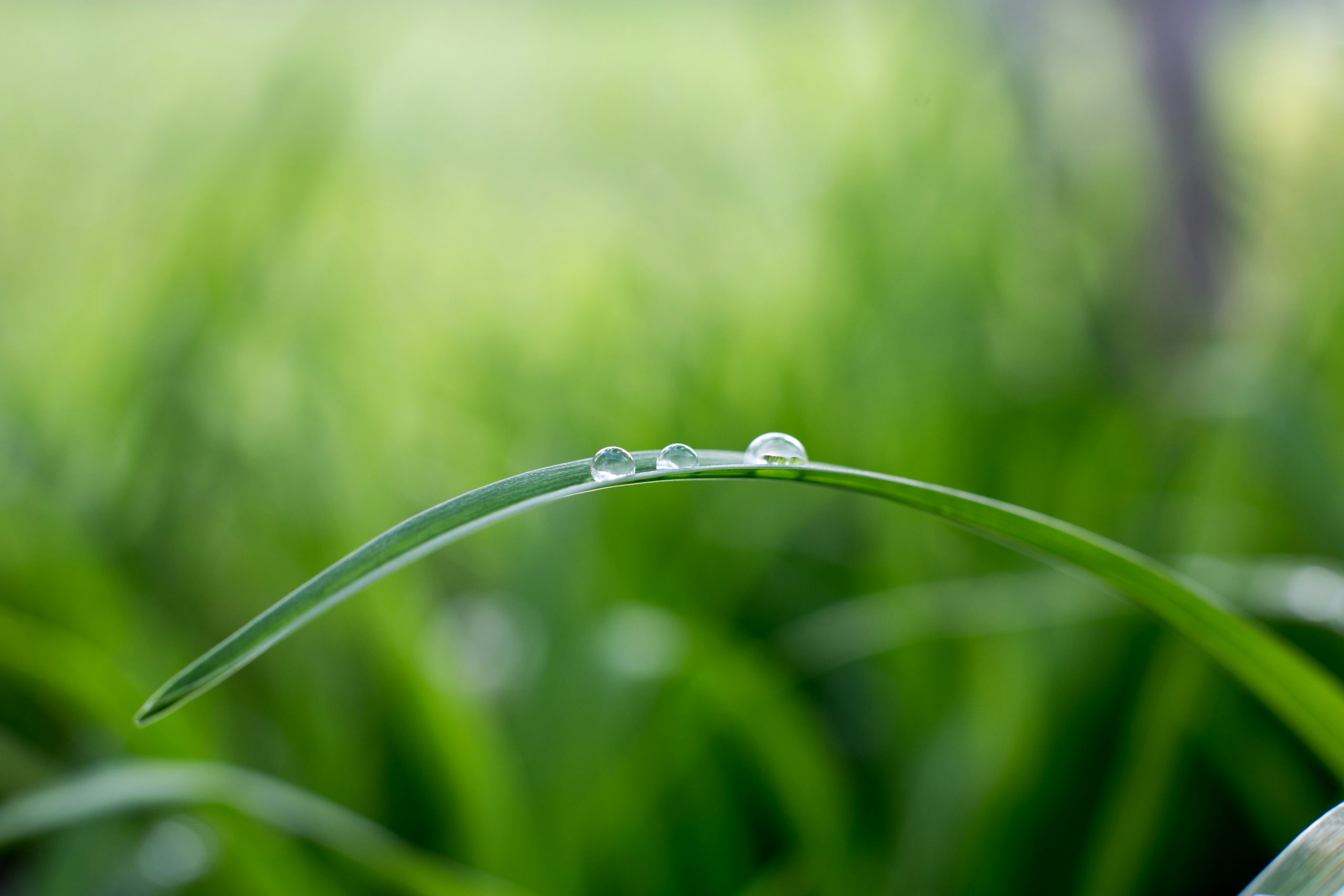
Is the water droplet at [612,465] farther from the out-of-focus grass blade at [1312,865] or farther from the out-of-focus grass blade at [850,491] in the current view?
the out-of-focus grass blade at [1312,865]

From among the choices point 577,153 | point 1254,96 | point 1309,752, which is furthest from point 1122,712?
point 577,153

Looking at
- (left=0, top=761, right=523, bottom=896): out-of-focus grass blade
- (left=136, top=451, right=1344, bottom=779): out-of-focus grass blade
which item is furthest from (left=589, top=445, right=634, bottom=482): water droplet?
(left=0, top=761, right=523, bottom=896): out-of-focus grass blade

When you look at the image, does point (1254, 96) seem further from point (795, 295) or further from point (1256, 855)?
point (1256, 855)

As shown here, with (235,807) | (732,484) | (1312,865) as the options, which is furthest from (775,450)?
(732,484)

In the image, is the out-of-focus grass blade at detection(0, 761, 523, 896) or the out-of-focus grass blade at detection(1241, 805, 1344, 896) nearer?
the out-of-focus grass blade at detection(1241, 805, 1344, 896)

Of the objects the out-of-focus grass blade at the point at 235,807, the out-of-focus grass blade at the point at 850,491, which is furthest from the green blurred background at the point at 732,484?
the out-of-focus grass blade at the point at 850,491

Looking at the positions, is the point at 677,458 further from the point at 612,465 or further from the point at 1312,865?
the point at 1312,865

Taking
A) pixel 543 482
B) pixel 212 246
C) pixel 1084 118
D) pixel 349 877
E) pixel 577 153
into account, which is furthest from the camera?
pixel 577 153

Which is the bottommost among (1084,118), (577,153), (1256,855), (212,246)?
(1256,855)

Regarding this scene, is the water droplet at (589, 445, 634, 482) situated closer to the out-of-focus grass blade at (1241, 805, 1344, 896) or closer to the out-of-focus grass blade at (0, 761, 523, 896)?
the out-of-focus grass blade at (1241, 805, 1344, 896)
